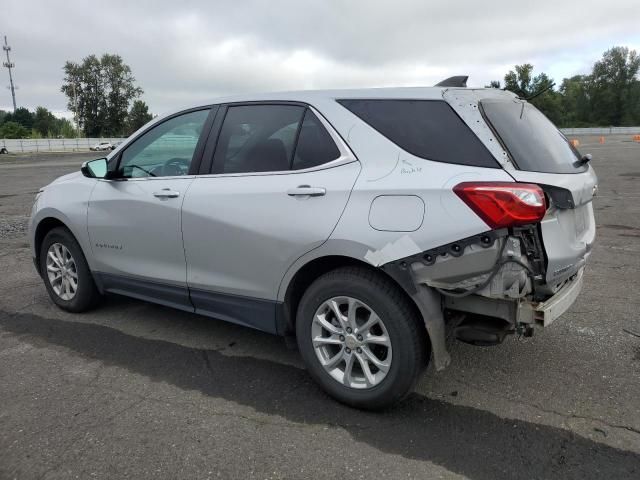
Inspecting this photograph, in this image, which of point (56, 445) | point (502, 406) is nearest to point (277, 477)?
point (56, 445)

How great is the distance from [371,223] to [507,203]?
2.27ft

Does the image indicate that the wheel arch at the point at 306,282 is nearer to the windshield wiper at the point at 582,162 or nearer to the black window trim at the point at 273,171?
the black window trim at the point at 273,171

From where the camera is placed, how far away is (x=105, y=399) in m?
3.25

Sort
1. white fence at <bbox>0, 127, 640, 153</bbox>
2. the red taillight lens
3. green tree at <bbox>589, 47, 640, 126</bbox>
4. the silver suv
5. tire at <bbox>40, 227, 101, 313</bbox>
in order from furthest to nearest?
1. green tree at <bbox>589, 47, 640, 126</bbox>
2. white fence at <bbox>0, 127, 640, 153</bbox>
3. tire at <bbox>40, 227, 101, 313</bbox>
4. the silver suv
5. the red taillight lens

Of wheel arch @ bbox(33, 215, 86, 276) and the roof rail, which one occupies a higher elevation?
the roof rail

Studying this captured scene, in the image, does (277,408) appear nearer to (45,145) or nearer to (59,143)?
(45,145)

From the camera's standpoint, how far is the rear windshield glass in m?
2.82

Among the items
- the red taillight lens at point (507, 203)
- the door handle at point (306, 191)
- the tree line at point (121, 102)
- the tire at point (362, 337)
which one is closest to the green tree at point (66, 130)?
the tree line at point (121, 102)

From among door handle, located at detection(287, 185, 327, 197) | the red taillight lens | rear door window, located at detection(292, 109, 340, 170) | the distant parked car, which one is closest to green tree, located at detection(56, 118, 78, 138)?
the distant parked car

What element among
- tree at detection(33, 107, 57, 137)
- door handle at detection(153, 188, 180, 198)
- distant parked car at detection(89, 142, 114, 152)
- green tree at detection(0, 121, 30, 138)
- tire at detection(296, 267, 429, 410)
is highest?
tree at detection(33, 107, 57, 137)

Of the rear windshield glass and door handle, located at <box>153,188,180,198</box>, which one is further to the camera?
door handle, located at <box>153,188,180,198</box>

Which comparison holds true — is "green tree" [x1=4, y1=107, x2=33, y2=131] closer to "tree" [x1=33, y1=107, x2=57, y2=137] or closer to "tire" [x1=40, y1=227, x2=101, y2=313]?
"tree" [x1=33, y1=107, x2=57, y2=137]

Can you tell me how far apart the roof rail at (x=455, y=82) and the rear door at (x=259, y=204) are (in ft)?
2.50

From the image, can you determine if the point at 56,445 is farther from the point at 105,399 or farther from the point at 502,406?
the point at 502,406
